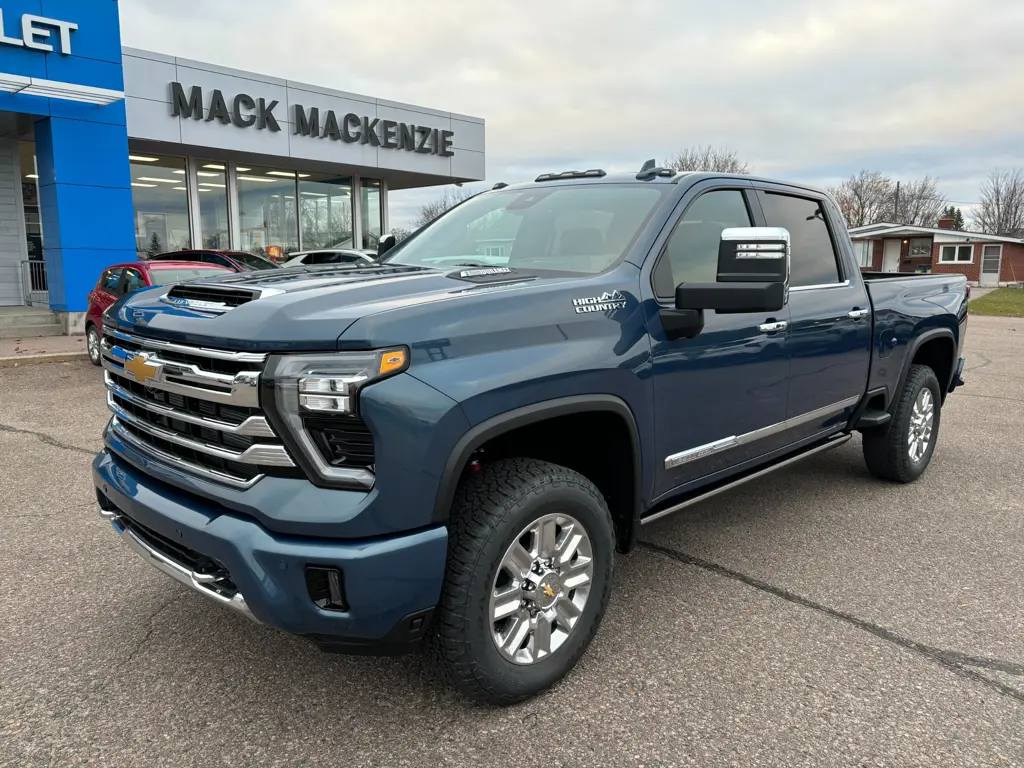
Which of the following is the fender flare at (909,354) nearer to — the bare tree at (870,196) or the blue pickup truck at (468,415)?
the blue pickup truck at (468,415)

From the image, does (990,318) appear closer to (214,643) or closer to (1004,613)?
(1004,613)

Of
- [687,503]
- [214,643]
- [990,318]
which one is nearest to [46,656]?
[214,643]

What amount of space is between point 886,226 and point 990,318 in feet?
91.3

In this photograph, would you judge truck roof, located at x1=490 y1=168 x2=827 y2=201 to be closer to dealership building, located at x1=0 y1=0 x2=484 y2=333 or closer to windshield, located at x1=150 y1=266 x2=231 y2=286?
windshield, located at x1=150 y1=266 x2=231 y2=286

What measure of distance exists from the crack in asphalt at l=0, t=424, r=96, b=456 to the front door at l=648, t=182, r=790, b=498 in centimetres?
486

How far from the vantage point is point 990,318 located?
2211 cm

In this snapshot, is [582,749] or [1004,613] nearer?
[582,749]

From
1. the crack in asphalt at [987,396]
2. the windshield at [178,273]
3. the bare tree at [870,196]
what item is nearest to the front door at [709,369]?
the crack in asphalt at [987,396]

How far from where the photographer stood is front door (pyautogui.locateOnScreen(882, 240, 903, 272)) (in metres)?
49.7

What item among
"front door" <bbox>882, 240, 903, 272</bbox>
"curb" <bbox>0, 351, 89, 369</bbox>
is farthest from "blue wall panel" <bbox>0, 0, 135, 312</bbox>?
"front door" <bbox>882, 240, 903, 272</bbox>

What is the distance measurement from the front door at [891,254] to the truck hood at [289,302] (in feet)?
175

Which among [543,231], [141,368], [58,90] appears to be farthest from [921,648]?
[58,90]

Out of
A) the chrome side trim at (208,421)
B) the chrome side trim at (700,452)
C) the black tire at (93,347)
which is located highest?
the chrome side trim at (208,421)

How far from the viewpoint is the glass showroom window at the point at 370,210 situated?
2377 cm
